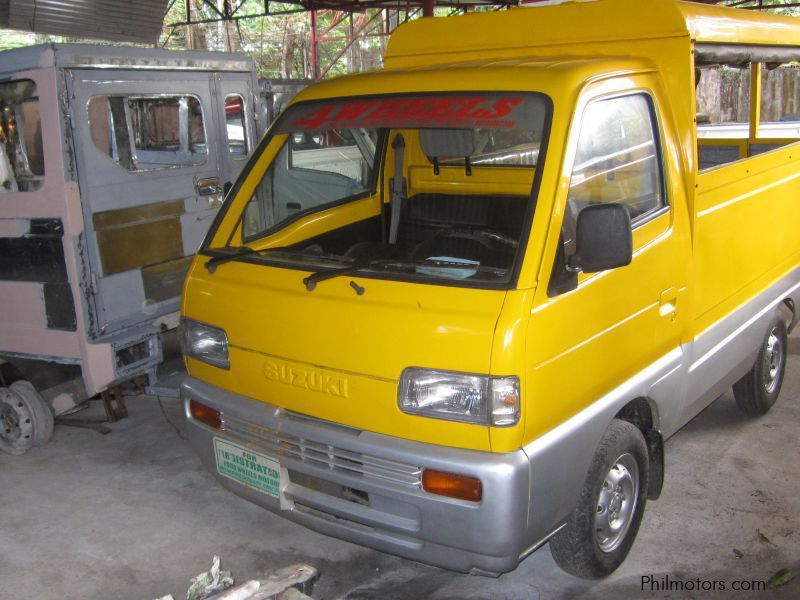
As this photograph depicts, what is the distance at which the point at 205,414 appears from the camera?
3.21m

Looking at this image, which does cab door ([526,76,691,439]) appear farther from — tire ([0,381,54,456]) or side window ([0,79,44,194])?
tire ([0,381,54,456])

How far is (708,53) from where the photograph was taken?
344 cm

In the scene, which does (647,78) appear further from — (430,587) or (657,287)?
(430,587)

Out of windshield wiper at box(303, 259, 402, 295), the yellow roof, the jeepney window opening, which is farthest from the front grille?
the jeepney window opening

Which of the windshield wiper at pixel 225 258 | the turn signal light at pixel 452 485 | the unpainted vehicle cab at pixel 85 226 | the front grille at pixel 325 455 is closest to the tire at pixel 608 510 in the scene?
the turn signal light at pixel 452 485

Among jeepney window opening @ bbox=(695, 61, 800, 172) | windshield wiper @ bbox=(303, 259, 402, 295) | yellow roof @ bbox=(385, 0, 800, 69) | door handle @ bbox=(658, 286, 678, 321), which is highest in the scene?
yellow roof @ bbox=(385, 0, 800, 69)

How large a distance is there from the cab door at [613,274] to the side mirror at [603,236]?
0.28 feet

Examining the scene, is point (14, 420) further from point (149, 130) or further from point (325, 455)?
point (325, 455)

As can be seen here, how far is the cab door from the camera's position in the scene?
2.61m

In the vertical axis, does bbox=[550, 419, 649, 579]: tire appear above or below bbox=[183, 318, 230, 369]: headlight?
below

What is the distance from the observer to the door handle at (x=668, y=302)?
324cm

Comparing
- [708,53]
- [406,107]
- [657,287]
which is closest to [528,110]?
[406,107]

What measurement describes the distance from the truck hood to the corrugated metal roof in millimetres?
7403

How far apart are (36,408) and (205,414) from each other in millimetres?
1923
